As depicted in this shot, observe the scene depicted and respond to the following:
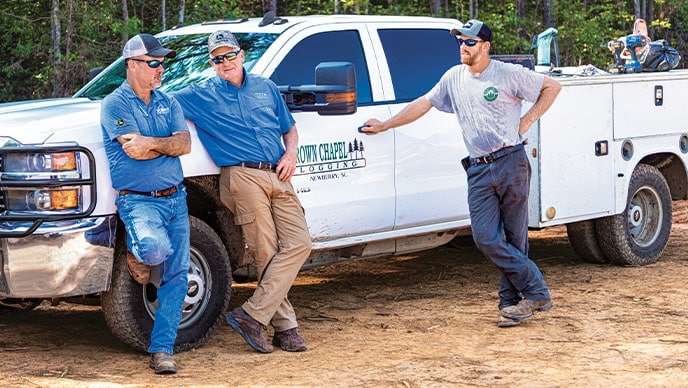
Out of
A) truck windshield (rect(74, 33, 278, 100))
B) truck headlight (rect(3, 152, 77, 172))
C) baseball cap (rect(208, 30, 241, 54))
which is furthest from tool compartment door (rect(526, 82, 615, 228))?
truck headlight (rect(3, 152, 77, 172))

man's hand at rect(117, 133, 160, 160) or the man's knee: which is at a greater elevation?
man's hand at rect(117, 133, 160, 160)

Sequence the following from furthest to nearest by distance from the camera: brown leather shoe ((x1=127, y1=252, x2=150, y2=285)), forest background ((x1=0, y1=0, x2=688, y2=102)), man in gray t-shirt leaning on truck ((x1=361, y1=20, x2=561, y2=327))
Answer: forest background ((x1=0, y1=0, x2=688, y2=102)) → man in gray t-shirt leaning on truck ((x1=361, y1=20, x2=561, y2=327)) → brown leather shoe ((x1=127, y1=252, x2=150, y2=285))

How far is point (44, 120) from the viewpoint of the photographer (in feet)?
21.5

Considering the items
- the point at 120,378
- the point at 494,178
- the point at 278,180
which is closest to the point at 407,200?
the point at 494,178

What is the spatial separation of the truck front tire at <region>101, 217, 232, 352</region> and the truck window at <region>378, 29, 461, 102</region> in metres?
1.89

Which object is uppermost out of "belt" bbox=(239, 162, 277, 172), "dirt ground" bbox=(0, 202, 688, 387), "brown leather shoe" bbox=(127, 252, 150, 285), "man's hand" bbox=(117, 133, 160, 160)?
"man's hand" bbox=(117, 133, 160, 160)

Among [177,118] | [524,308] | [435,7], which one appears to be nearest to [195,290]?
[177,118]

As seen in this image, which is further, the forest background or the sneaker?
the forest background

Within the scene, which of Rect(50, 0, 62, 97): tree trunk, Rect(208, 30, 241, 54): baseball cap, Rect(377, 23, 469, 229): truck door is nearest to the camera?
Rect(208, 30, 241, 54): baseball cap

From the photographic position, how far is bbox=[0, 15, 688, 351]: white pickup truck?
6375mm

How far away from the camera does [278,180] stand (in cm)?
697

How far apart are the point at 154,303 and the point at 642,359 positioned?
8.77ft

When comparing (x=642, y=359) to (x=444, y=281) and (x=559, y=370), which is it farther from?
(x=444, y=281)

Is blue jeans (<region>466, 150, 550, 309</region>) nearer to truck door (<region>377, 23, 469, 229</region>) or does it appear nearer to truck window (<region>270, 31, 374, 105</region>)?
truck door (<region>377, 23, 469, 229</region>)
